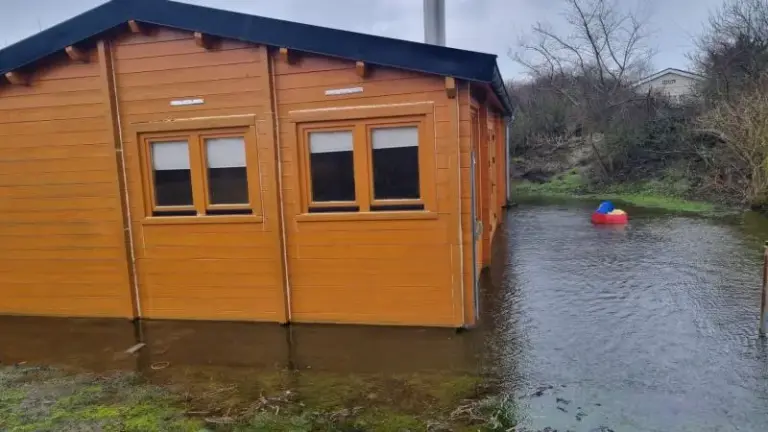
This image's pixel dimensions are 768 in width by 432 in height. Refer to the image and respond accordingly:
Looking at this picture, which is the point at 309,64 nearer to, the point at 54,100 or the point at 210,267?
the point at 210,267

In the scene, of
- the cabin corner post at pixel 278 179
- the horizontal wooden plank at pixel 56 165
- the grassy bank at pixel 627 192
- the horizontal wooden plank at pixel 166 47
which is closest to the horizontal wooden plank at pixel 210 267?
the cabin corner post at pixel 278 179

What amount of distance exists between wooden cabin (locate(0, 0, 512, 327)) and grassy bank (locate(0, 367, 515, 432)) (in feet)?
4.51

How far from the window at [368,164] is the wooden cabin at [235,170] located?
1 centimetres

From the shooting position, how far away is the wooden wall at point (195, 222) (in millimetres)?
5492

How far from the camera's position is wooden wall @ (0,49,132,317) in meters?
5.89

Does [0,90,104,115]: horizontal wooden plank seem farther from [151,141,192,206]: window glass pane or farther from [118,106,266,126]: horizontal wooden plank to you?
[151,141,192,206]: window glass pane

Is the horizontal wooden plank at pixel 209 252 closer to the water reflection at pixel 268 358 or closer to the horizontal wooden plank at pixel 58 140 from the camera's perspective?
the water reflection at pixel 268 358

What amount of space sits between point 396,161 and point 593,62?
63.3 feet

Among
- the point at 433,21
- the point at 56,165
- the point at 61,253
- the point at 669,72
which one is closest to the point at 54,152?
the point at 56,165

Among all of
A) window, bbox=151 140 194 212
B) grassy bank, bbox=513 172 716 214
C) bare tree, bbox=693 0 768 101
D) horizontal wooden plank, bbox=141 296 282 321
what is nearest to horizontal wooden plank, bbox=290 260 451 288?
horizontal wooden plank, bbox=141 296 282 321

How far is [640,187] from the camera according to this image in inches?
668

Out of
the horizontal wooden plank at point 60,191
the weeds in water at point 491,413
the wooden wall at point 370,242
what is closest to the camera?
the weeds in water at point 491,413

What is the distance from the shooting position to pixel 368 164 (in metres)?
5.31

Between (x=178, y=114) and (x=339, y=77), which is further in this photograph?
(x=178, y=114)
